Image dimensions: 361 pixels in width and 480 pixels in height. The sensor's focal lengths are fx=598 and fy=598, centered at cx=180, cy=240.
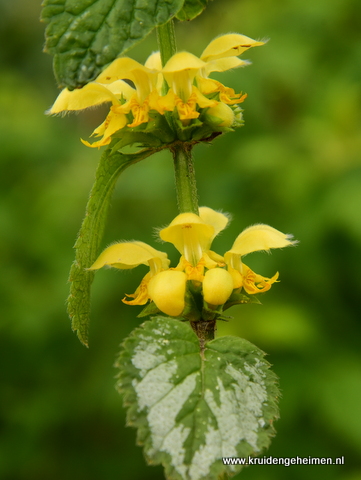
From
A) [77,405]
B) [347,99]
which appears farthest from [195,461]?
[347,99]

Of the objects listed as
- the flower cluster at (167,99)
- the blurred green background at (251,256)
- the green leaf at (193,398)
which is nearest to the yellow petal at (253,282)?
the green leaf at (193,398)

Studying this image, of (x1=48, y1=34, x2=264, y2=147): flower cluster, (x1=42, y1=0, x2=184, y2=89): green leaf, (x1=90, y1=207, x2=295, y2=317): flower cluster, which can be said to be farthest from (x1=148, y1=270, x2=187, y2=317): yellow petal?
(x1=42, y1=0, x2=184, y2=89): green leaf

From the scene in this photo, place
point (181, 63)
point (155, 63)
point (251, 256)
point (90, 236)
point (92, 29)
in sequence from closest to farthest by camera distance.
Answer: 1. point (92, 29)
2. point (181, 63)
3. point (90, 236)
4. point (155, 63)
5. point (251, 256)

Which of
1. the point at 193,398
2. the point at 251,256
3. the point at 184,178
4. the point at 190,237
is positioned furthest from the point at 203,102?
the point at 251,256

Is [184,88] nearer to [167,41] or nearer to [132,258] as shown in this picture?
[167,41]

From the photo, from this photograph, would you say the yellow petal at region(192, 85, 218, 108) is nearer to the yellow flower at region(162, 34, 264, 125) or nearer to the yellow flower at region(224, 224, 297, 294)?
the yellow flower at region(162, 34, 264, 125)
